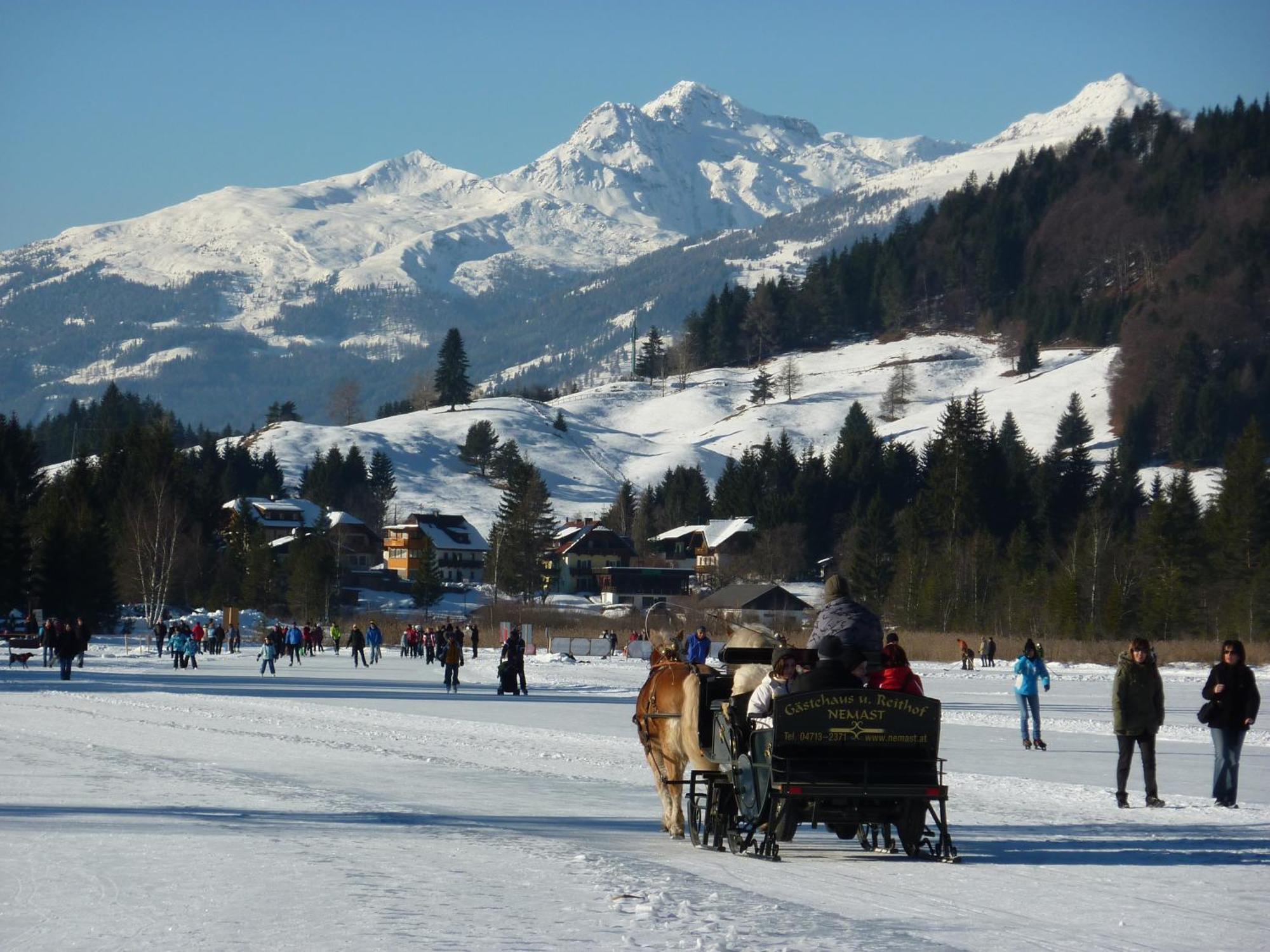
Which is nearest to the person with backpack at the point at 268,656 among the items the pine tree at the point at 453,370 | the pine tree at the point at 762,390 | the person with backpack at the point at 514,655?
the person with backpack at the point at 514,655

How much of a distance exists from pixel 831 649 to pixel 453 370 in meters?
186

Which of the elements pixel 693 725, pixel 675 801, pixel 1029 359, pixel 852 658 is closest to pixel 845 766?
pixel 852 658

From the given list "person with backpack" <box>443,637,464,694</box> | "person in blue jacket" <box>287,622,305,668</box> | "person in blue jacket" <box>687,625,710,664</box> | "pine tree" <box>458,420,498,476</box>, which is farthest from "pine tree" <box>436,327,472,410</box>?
"person in blue jacket" <box>687,625,710,664</box>

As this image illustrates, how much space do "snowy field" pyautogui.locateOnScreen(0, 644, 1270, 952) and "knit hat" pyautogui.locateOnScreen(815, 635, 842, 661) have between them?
1.37m

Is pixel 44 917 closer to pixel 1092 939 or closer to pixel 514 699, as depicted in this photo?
pixel 1092 939

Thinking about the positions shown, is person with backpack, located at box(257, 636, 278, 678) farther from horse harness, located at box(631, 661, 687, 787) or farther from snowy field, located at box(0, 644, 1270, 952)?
horse harness, located at box(631, 661, 687, 787)

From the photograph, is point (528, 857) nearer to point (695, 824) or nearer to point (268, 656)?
point (695, 824)

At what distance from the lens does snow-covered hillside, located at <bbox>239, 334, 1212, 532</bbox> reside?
163875 millimetres

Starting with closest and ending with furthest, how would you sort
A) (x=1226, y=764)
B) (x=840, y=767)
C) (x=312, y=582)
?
(x=840, y=767) < (x=1226, y=764) < (x=312, y=582)

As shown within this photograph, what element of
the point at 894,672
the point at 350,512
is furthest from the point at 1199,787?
the point at 350,512

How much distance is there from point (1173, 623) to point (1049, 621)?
5.14 meters

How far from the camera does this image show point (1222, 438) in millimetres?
139375

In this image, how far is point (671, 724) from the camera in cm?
1208

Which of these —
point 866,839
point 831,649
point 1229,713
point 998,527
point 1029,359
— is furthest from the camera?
point 1029,359
